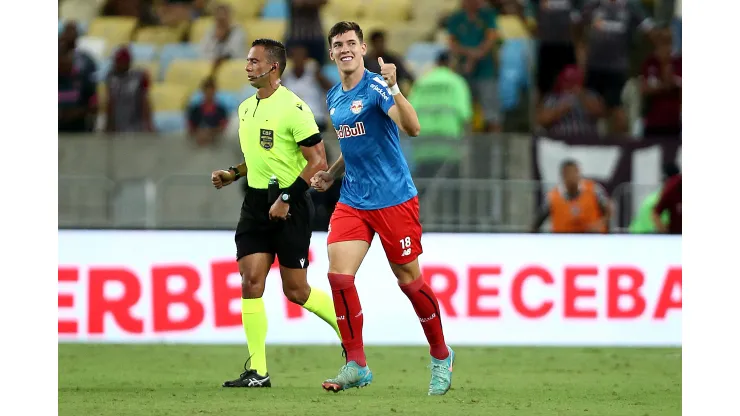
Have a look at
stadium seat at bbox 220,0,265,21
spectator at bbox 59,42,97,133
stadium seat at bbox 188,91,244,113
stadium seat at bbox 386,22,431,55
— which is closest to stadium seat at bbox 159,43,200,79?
stadium seat at bbox 220,0,265,21

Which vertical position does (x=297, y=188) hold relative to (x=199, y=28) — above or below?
below

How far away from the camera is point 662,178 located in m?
16.6

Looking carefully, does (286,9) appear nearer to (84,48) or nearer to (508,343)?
(84,48)

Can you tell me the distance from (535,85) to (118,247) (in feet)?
23.0

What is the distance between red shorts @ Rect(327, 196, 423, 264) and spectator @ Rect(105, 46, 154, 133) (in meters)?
9.75

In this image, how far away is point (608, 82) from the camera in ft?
61.8

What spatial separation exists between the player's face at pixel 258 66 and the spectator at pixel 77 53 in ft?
30.8

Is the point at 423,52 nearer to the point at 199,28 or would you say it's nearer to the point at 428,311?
the point at 199,28

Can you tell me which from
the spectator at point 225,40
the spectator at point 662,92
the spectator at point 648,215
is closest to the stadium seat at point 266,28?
the spectator at point 225,40

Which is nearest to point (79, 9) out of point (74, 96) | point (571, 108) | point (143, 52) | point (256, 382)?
point (143, 52)

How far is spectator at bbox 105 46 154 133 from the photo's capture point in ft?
60.6

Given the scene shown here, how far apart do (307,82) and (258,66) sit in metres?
7.56

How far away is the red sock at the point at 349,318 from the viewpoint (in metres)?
9.29
